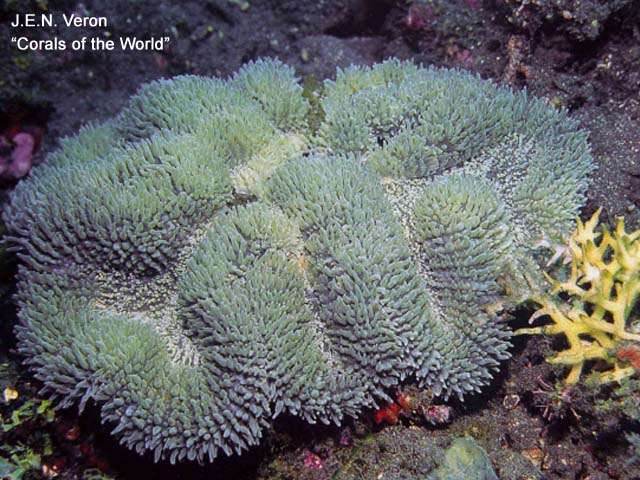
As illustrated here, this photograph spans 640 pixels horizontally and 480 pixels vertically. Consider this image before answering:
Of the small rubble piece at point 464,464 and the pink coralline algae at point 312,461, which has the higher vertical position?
the small rubble piece at point 464,464

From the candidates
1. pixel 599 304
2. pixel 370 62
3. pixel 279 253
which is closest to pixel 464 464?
pixel 599 304

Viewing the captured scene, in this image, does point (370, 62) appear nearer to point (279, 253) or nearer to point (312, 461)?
point (279, 253)

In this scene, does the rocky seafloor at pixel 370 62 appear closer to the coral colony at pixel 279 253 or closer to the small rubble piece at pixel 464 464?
the small rubble piece at pixel 464 464

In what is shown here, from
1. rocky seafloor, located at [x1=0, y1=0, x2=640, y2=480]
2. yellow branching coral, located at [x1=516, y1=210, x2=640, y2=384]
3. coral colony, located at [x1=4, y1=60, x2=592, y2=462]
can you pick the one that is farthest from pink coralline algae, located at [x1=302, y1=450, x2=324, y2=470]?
yellow branching coral, located at [x1=516, y1=210, x2=640, y2=384]

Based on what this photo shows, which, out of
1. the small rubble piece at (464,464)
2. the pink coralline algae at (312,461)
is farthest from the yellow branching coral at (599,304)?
the pink coralline algae at (312,461)

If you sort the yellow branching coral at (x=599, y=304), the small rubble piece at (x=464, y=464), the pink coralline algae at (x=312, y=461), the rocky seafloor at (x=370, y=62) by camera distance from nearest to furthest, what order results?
1. the small rubble piece at (x=464, y=464)
2. the yellow branching coral at (x=599, y=304)
3. the rocky seafloor at (x=370, y=62)
4. the pink coralline algae at (x=312, y=461)

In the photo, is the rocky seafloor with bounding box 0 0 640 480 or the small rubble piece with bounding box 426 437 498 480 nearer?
the small rubble piece with bounding box 426 437 498 480

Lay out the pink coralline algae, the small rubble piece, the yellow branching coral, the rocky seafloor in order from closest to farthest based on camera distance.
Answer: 1. the small rubble piece
2. the yellow branching coral
3. the rocky seafloor
4. the pink coralline algae

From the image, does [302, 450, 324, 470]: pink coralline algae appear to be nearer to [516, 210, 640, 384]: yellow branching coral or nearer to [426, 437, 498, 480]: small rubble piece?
[426, 437, 498, 480]: small rubble piece
